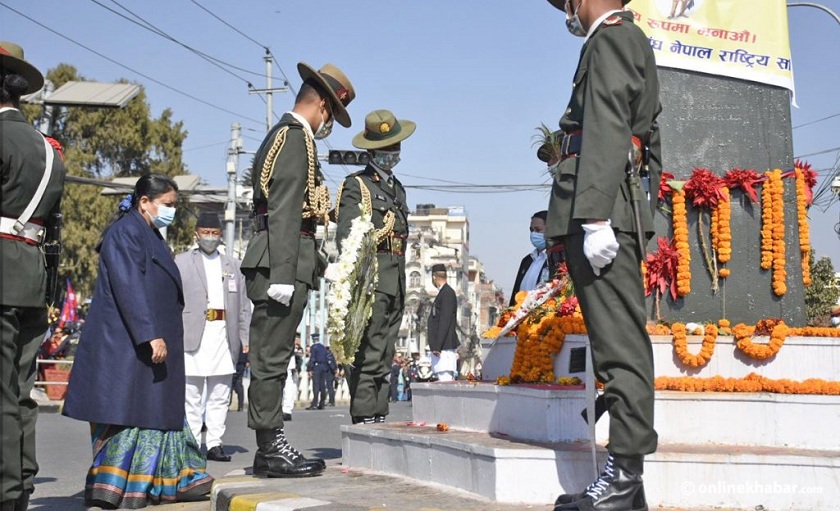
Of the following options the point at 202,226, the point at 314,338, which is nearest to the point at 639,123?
the point at 202,226

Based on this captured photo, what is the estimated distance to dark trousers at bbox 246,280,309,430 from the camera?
21.5ft

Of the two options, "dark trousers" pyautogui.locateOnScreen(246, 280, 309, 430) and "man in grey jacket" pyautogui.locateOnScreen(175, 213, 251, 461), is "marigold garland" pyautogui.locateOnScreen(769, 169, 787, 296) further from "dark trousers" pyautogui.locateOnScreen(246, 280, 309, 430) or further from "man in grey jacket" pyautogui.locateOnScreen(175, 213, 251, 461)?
"man in grey jacket" pyautogui.locateOnScreen(175, 213, 251, 461)

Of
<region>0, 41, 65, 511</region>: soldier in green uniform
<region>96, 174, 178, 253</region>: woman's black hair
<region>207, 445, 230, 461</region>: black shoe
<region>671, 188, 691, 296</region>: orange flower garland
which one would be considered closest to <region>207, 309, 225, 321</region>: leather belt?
<region>207, 445, 230, 461</region>: black shoe

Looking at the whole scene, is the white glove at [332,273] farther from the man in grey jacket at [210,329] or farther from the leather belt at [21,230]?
the man in grey jacket at [210,329]

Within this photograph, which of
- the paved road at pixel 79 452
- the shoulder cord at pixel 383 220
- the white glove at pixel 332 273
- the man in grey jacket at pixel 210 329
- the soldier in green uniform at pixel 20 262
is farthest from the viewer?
A: the man in grey jacket at pixel 210 329

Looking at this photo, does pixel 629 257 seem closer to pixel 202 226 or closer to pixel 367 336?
pixel 367 336

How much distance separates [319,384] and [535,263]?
56.8 feet

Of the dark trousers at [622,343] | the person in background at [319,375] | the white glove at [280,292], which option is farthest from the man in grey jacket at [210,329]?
the person in background at [319,375]

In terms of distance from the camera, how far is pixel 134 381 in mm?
6801

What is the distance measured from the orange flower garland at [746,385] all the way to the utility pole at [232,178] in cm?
3153

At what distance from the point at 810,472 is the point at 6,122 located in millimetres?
4812

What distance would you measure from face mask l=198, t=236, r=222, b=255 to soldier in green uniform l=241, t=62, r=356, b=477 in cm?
382

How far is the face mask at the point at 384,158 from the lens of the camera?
9.16 m

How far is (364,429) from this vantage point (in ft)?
23.5
